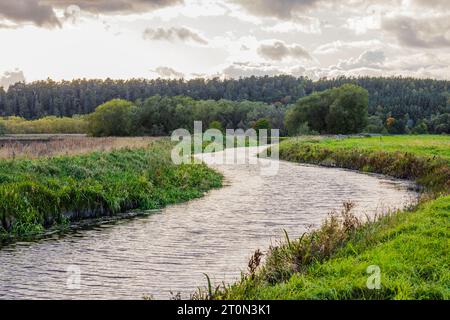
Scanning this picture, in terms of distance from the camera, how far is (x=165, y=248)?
50.0 feet

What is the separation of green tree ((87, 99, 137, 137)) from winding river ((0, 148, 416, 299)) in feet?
254

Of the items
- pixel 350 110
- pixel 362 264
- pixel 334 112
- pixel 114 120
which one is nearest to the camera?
pixel 362 264

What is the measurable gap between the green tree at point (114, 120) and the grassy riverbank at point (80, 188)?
242 feet

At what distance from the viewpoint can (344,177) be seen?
3888 centimetres

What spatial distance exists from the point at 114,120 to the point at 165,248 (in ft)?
299

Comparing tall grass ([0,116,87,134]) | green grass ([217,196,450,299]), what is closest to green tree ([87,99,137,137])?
tall grass ([0,116,87,134])

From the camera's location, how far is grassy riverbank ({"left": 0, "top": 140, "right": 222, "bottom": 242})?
17.4 m

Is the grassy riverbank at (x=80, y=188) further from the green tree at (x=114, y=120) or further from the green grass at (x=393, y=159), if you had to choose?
the green tree at (x=114, y=120)

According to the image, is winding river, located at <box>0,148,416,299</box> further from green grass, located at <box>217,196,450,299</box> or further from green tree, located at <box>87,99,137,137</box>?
green tree, located at <box>87,99,137,137</box>

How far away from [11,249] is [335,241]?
893 cm

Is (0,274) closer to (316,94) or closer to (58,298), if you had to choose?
(58,298)

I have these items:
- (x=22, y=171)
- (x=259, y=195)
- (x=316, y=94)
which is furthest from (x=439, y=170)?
(x=316, y=94)

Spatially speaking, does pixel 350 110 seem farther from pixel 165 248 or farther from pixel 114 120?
pixel 165 248

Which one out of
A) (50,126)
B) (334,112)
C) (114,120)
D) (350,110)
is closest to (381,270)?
(334,112)
